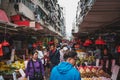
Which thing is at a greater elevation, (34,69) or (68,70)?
(68,70)

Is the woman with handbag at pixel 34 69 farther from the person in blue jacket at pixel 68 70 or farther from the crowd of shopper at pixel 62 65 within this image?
the person in blue jacket at pixel 68 70

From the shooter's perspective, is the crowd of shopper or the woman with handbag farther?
the woman with handbag

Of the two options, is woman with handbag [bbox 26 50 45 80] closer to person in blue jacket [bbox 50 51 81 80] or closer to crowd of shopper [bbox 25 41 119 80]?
crowd of shopper [bbox 25 41 119 80]

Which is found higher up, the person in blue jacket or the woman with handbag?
the person in blue jacket

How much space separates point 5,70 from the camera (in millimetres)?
13305

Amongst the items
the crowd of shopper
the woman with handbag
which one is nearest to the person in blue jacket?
the crowd of shopper

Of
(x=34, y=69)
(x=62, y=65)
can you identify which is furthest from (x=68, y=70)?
(x=34, y=69)

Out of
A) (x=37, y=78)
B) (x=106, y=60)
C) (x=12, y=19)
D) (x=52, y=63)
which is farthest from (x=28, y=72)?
(x=12, y=19)

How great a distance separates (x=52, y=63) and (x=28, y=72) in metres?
5.17

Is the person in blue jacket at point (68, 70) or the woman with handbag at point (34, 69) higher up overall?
the person in blue jacket at point (68, 70)

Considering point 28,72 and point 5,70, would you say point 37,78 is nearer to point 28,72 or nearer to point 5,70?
point 28,72

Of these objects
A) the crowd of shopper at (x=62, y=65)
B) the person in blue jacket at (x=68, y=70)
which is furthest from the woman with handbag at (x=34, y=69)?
the person in blue jacket at (x=68, y=70)

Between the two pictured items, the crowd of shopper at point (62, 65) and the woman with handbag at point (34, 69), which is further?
the woman with handbag at point (34, 69)

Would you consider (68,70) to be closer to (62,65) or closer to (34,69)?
(62,65)
